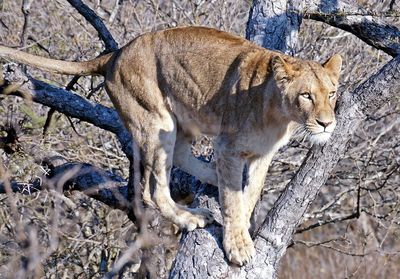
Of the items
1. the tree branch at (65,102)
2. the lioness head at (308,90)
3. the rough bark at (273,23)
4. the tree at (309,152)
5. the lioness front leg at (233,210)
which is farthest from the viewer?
the rough bark at (273,23)

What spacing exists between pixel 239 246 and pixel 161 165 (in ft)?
3.04

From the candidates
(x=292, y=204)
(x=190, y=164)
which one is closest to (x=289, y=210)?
(x=292, y=204)

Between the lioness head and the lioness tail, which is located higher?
the lioness head

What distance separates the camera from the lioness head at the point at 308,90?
16.8 ft

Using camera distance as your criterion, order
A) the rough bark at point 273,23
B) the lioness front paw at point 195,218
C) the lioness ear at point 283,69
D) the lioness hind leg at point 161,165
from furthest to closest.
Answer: the rough bark at point 273,23
the lioness hind leg at point 161,165
the lioness front paw at point 195,218
the lioness ear at point 283,69

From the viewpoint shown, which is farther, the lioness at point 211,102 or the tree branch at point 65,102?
the tree branch at point 65,102

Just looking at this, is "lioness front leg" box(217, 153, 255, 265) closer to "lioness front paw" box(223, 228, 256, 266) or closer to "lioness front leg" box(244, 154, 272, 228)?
"lioness front paw" box(223, 228, 256, 266)

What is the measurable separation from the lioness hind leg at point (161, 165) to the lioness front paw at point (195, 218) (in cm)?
1

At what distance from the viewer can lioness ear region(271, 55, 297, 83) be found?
5.36m

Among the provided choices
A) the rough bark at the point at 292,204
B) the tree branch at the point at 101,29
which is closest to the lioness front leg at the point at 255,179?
the rough bark at the point at 292,204

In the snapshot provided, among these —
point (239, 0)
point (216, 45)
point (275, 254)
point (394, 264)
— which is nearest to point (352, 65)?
point (239, 0)

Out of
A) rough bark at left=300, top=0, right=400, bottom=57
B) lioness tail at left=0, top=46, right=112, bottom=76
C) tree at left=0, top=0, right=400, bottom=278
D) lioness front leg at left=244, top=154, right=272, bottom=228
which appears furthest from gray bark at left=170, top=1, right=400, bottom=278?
lioness tail at left=0, top=46, right=112, bottom=76

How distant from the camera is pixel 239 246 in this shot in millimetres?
5219

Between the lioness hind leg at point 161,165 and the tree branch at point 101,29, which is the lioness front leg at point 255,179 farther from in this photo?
the tree branch at point 101,29
